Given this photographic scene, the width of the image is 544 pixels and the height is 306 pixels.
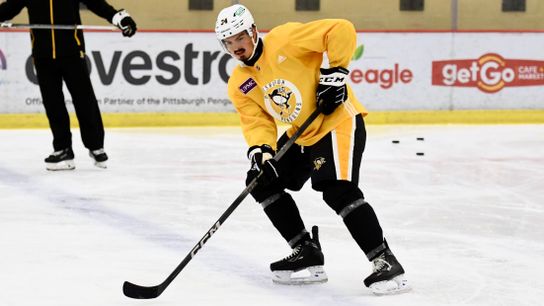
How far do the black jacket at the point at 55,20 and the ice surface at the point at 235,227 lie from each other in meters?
0.68

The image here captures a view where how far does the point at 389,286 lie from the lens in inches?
120

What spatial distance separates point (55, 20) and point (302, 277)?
3.25 meters

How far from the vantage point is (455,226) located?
14.0 feet

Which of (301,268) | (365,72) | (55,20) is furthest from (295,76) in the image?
(365,72)

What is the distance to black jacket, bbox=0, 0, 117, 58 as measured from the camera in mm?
5910

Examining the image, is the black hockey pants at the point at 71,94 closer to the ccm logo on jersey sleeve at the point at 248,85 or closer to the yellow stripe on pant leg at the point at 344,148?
the ccm logo on jersey sleeve at the point at 248,85

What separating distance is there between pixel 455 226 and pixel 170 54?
454cm

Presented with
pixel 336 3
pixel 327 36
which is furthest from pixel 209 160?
pixel 336 3

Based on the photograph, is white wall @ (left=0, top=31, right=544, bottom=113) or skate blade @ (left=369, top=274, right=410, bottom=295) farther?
white wall @ (left=0, top=31, right=544, bottom=113)

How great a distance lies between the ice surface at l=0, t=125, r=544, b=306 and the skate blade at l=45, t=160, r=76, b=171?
0.16ft

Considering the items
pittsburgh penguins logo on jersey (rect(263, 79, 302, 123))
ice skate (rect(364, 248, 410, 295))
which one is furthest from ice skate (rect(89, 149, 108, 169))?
ice skate (rect(364, 248, 410, 295))

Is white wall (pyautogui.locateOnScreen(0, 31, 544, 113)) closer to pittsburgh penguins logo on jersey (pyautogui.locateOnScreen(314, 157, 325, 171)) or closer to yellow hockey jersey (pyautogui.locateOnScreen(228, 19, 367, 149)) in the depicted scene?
yellow hockey jersey (pyautogui.locateOnScreen(228, 19, 367, 149))

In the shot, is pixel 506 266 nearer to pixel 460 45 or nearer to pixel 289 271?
pixel 289 271

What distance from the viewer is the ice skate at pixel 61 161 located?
19.5 feet
